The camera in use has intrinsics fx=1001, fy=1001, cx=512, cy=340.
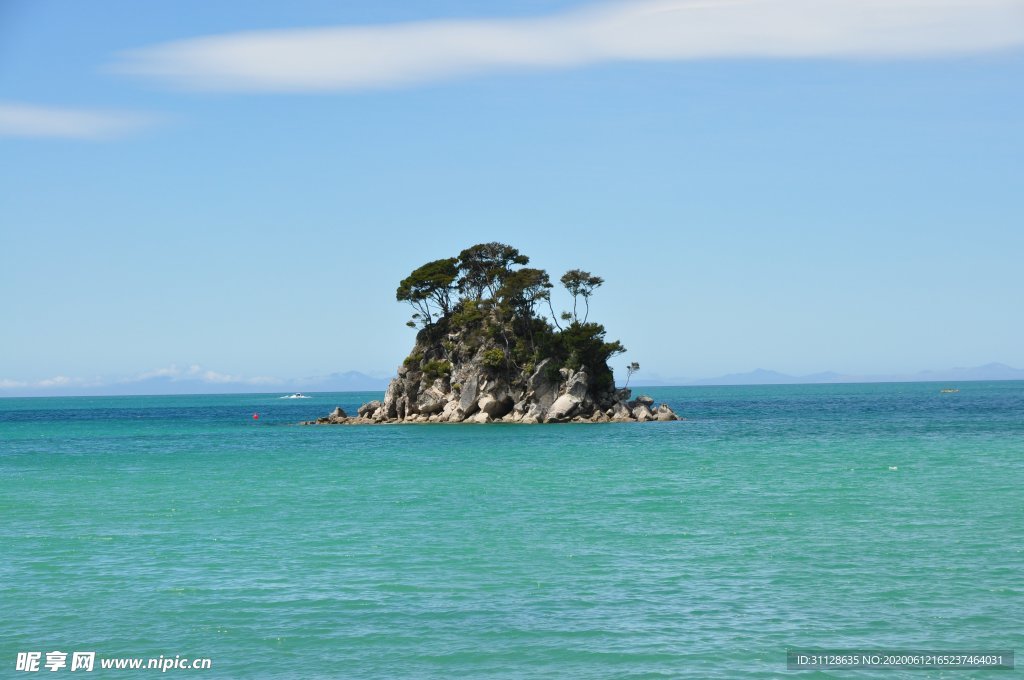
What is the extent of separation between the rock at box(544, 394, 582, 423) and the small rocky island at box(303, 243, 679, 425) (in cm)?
10

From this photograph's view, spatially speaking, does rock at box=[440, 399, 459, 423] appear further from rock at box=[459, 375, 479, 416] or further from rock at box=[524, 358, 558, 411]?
rock at box=[524, 358, 558, 411]

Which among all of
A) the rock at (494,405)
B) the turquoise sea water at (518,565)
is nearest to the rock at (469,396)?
the rock at (494,405)

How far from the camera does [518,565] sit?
27.2 m

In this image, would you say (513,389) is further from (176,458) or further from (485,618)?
(485,618)

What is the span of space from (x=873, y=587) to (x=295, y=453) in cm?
5305

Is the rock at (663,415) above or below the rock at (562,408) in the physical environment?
below

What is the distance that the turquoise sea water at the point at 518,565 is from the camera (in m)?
19.8

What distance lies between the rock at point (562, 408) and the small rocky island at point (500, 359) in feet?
0.33

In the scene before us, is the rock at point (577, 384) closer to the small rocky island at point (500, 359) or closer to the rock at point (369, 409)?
the small rocky island at point (500, 359)

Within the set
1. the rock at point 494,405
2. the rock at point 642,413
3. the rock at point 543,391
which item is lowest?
the rock at point 642,413

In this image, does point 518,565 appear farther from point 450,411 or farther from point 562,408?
point 450,411

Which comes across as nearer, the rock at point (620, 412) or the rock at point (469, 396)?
the rock at point (469, 396)

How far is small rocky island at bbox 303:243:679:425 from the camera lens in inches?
3991

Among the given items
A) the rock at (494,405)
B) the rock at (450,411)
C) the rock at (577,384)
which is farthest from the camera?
the rock at (450,411)
